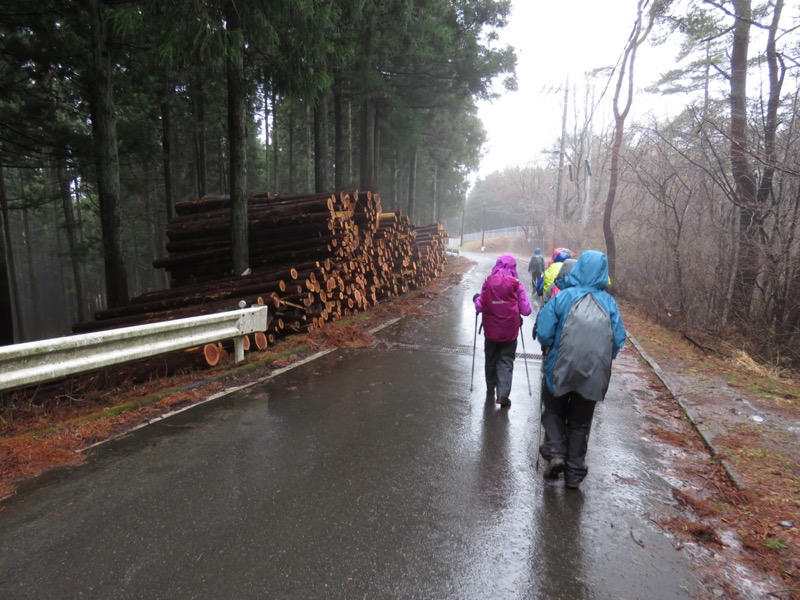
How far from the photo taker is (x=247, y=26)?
8.01 meters

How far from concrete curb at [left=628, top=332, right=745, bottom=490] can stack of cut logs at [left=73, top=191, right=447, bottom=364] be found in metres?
6.25

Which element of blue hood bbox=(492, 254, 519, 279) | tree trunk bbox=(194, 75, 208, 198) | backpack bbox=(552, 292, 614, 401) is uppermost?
tree trunk bbox=(194, 75, 208, 198)

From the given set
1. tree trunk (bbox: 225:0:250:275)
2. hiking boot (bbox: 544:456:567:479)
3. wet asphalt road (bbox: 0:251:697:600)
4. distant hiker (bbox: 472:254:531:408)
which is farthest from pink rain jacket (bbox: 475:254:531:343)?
tree trunk (bbox: 225:0:250:275)

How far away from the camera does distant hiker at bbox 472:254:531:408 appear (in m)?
5.69

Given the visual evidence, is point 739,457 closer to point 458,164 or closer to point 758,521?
point 758,521

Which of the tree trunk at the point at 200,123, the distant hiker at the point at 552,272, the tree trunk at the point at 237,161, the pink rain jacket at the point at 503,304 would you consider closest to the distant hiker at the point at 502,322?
the pink rain jacket at the point at 503,304

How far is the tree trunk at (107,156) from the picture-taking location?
9.87 meters

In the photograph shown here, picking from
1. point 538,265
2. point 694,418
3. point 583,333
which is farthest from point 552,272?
point 538,265

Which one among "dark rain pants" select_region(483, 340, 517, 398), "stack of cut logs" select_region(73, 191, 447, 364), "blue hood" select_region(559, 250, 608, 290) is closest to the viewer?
"blue hood" select_region(559, 250, 608, 290)

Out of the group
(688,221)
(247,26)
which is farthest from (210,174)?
(688,221)

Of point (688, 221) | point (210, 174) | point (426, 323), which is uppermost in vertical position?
point (210, 174)

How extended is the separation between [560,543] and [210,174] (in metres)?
31.5

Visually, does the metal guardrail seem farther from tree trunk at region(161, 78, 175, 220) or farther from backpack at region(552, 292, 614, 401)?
tree trunk at region(161, 78, 175, 220)

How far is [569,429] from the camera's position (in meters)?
3.88
